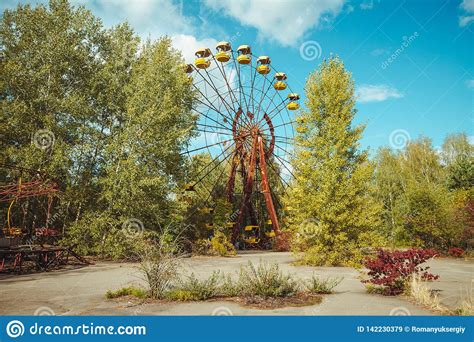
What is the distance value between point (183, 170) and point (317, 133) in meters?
9.58

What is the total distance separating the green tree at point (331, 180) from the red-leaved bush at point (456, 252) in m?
7.78

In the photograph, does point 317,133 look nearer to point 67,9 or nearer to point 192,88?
point 192,88

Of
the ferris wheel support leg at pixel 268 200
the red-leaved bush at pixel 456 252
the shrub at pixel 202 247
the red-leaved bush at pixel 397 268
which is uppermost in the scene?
the ferris wheel support leg at pixel 268 200

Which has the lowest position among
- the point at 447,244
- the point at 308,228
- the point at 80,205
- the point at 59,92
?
the point at 447,244

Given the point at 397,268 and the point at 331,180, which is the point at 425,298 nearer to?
the point at 397,268

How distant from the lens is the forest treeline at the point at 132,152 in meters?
13.0

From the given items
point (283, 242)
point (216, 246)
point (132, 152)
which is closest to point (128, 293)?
point (132, 152)

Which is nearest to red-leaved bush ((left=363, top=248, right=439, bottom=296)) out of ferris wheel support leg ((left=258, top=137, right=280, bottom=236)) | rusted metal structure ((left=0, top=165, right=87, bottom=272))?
rusted metal structure ((left=0, top=165, right=87, bottom=272))

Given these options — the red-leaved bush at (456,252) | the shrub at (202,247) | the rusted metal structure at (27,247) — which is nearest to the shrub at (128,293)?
the rusted metal structure at (27,247)

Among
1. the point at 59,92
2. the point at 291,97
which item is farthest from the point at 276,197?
the point at 59,92

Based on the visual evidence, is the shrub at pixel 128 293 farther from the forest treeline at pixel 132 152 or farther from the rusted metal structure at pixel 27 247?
the forest treeline at pixel 132 152

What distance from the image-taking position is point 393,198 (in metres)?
31.9

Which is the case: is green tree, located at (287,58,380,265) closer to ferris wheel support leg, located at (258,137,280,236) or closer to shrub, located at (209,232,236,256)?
shrub, located at (209,232,236,256)

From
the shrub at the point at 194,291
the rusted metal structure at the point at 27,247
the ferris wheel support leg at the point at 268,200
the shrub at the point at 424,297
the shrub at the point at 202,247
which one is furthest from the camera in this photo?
the ferris wheel support leg at the point at 268,200
